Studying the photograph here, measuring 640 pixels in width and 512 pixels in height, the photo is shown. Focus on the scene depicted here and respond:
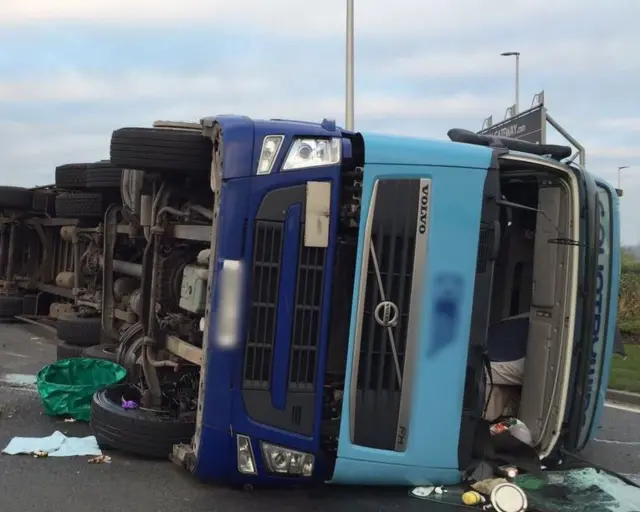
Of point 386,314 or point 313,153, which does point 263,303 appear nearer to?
point 386,314

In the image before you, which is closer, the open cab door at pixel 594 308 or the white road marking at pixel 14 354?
the open cab door at pixel 594 308

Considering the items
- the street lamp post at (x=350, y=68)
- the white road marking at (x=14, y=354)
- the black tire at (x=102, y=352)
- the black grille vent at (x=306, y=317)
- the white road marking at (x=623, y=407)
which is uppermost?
the street lamp post at (x=350, y=68)

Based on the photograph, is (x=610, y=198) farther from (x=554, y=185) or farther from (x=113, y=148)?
(x=113, y=148)

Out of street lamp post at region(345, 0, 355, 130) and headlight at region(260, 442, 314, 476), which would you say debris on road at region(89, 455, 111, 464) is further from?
street lamp post at region(345, 0, 355, 130)

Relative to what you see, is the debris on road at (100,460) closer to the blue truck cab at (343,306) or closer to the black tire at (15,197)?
the blue truck cab at (343,306)

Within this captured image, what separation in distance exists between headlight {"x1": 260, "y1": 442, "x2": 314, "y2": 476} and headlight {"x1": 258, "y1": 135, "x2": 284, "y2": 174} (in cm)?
138

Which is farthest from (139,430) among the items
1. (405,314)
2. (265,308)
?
(405,314)

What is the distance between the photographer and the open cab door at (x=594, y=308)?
12.9 feet

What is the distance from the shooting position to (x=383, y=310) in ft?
11.1

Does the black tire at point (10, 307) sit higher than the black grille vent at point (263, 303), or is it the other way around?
the black grille vent at point (263, 303)

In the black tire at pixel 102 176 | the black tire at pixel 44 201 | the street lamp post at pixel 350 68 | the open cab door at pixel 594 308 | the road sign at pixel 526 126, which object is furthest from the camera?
the street lamp post at pixel 350 68

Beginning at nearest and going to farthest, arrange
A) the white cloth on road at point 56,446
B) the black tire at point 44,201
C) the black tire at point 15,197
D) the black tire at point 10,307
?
the white cloth on road at point 56,446 → the black tire at point 44,201 → the black tire at point 15,197 → the black tire at point 10,307

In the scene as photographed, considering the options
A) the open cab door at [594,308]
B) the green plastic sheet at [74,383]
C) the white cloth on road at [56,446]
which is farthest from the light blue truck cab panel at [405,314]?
the green plastic sheet at [74,383]

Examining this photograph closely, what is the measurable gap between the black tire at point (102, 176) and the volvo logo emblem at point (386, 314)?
13.6ft
